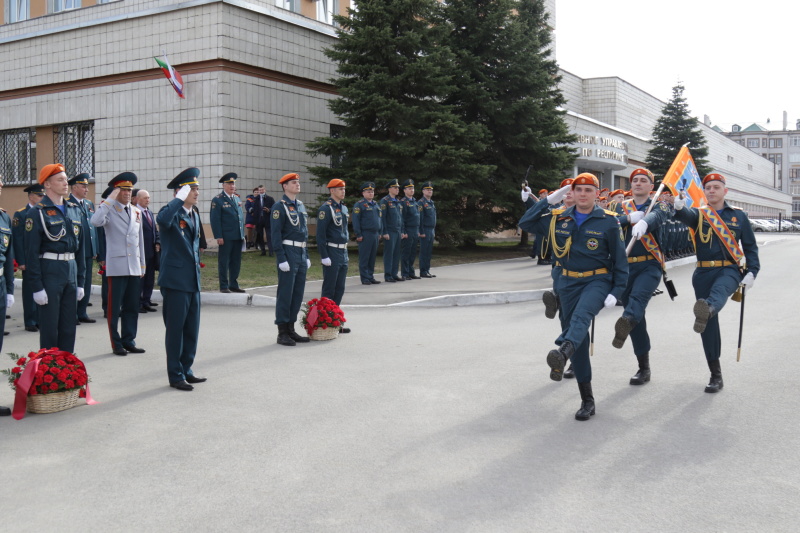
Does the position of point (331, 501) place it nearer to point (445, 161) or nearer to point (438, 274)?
point (438, 274)

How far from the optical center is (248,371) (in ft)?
26.0

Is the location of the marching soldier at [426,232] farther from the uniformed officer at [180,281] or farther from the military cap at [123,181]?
the uniformed officer at [180,281]

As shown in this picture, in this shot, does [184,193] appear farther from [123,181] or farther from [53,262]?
[123,181]

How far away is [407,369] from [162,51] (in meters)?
19.9

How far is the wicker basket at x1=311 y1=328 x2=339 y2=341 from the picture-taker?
9898 millimetres

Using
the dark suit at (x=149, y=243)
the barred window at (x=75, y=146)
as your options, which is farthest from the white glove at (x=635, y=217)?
the barred window at (x=75, y=146)

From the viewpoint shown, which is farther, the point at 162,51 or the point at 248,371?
the point at 162,51

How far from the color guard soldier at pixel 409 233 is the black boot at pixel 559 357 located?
12.3m

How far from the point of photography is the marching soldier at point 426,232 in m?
18.7

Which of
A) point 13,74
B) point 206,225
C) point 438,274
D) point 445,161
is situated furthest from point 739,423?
point 13,74

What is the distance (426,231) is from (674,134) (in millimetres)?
35657

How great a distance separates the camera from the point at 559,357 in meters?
5.64

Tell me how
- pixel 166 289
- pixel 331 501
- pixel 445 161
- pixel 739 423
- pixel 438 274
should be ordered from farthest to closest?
1. pixel 445 161
2. pixel 438 274
3. pixel 166 289
4. pixel 739 423
5. pixel 331 501

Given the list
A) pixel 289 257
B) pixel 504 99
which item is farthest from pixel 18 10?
pixel 289 257
